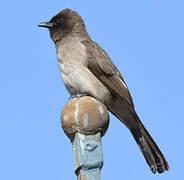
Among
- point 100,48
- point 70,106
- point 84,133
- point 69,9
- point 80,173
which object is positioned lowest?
point 80,173

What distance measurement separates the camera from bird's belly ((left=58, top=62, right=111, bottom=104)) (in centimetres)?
859

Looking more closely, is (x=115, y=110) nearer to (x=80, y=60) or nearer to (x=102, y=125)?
(x=80, y=60)

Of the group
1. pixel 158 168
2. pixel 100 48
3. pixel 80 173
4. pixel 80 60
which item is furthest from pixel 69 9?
pixel 80 173

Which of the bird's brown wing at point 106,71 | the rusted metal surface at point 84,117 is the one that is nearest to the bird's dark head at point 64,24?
the bird's brown wing at point 106,71

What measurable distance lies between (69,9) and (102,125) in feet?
17.4

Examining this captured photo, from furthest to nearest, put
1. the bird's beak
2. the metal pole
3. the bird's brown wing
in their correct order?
the bird's beak → the bird's brown wing → the metal pole

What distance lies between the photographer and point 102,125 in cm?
576

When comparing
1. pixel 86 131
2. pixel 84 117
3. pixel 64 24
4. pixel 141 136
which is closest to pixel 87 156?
pixel 86 131

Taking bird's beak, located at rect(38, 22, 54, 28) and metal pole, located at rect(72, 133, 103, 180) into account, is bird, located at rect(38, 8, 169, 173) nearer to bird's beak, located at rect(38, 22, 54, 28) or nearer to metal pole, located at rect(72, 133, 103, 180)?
bird's beak, located at rect(38, 22, 54, 28)

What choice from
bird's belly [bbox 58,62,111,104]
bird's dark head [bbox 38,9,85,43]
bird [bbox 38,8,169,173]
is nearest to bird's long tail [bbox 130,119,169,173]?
bird [bbox 38,8,169,173]

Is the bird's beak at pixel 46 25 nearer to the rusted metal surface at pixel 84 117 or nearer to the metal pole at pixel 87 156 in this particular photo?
the rusted metal surface at pixel 84 117

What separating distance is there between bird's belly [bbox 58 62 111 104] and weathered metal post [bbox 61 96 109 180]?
2.47 meters

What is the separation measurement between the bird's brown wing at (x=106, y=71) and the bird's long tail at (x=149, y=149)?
0.49 m

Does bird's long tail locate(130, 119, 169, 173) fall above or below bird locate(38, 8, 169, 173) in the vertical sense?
below
